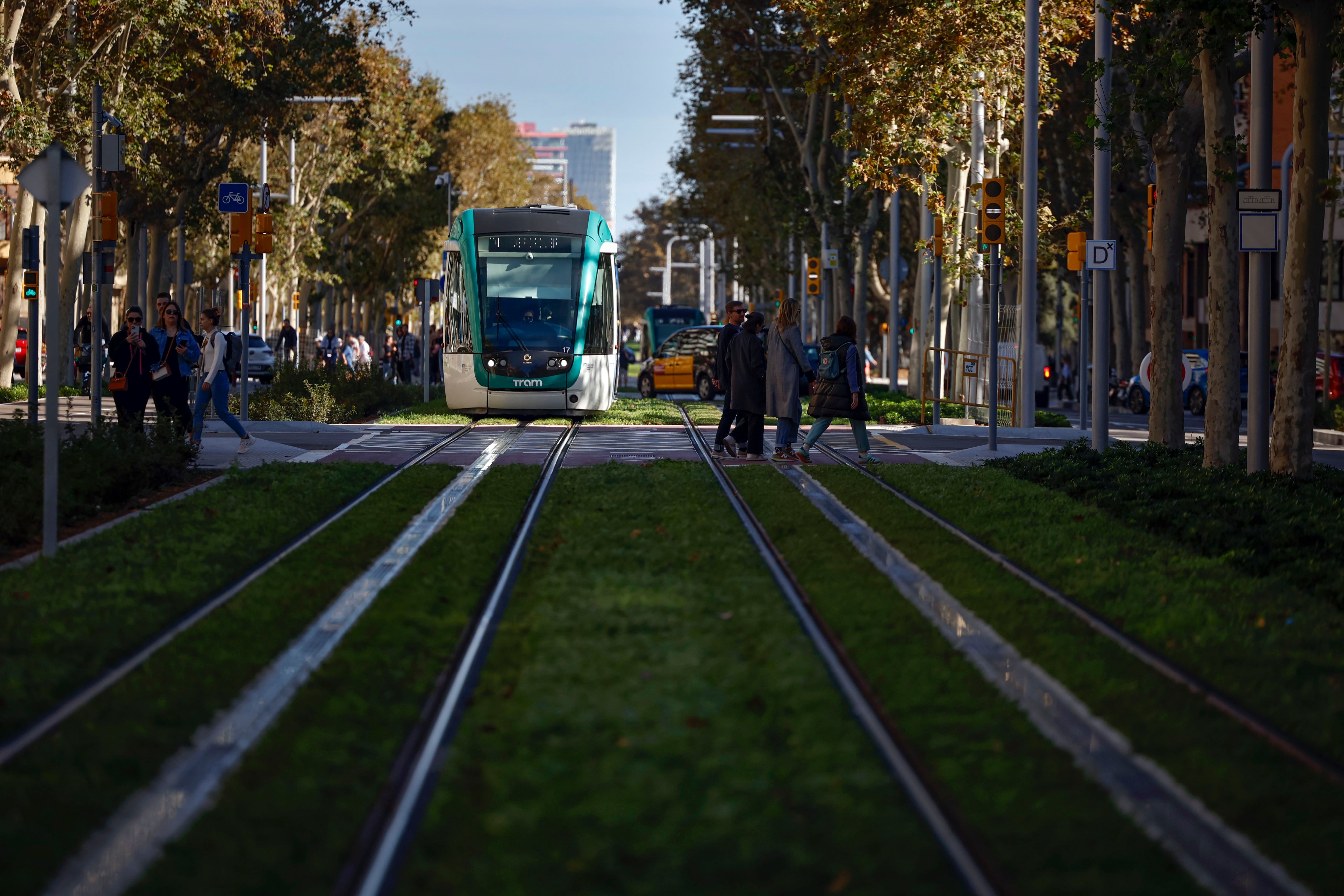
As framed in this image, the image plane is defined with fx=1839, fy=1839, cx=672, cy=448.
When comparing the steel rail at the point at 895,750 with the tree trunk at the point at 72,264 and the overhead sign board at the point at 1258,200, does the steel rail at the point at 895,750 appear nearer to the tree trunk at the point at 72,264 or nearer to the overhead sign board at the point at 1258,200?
the overhead sign board at the point at 1258,200

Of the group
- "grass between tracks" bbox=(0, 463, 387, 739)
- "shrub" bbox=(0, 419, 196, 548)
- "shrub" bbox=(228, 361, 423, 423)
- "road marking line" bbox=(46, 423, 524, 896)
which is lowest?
"road marking line" bbox=(46, 423, 524, 896)

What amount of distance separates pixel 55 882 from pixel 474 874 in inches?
42.9

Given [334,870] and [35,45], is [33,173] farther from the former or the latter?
[35,45]

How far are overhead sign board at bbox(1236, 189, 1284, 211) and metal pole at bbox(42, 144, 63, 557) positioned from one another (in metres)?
10.4

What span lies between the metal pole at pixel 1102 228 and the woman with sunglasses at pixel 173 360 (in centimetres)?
991

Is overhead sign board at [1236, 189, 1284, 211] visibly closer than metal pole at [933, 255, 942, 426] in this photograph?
Yes

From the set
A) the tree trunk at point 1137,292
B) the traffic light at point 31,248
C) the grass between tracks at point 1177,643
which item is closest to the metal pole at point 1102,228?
the grass between tracks at point 1177,643

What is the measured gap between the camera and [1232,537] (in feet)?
39.8

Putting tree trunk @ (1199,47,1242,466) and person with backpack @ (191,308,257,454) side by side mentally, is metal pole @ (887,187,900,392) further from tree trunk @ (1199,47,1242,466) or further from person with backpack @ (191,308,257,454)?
person with backpack @ (191,308,257,454)

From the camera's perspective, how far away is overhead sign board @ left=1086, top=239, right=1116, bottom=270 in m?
21.5

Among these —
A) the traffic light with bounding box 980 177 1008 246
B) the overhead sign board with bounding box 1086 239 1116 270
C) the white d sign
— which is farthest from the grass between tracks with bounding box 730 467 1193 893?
the white d sign

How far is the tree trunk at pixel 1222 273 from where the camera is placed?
1827 cm

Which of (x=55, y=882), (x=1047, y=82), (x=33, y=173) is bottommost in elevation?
(x=55, y=882)

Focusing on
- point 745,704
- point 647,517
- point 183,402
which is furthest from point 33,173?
point 183,402
